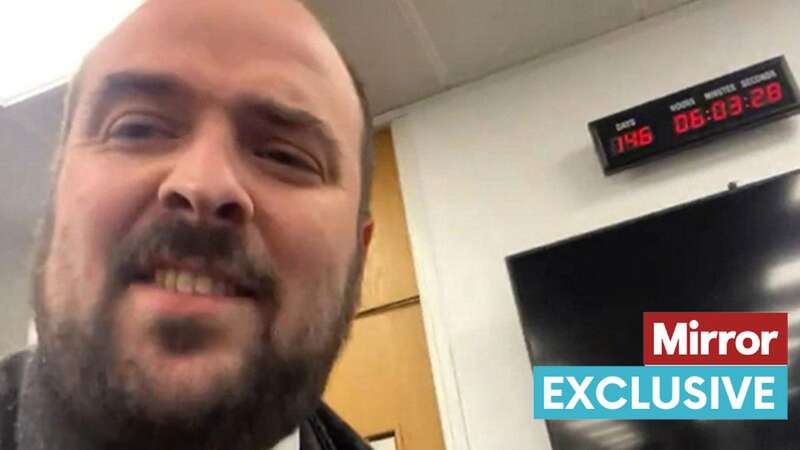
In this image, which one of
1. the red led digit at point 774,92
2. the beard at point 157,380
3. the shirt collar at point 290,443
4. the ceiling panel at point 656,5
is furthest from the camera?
the ceiling panel at point 656,5

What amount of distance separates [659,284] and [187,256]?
1.23 m

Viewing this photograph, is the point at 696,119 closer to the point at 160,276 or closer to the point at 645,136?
the point at 645,136

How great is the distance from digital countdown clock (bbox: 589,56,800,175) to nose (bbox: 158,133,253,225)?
1377 mm

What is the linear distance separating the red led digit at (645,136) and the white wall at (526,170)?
0.18 ft

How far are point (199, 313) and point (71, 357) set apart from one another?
104mm

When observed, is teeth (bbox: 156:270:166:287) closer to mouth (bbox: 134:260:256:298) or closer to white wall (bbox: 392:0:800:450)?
mouth (bbox: 134:260:256:298)

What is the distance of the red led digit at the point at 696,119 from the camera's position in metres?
1.76

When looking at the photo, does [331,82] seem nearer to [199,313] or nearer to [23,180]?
[199,313]

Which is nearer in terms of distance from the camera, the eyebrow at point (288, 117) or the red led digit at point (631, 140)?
the eyebrow at point (288, 117)

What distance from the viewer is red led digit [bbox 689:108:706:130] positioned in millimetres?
1765

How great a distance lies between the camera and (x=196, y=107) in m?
0.65

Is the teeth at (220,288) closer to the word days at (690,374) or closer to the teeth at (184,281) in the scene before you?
the teeth at (184,281)

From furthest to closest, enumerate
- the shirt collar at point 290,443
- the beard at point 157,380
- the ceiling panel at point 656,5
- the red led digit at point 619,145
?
the ceiling panel at point 656,5, the red led digit at point 619,145, the shirt collar at point 290,443, the beard at point 157,380

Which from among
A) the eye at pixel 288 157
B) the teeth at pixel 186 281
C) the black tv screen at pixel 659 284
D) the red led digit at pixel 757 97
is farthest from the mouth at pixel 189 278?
the red led digit at pixel 757 97
